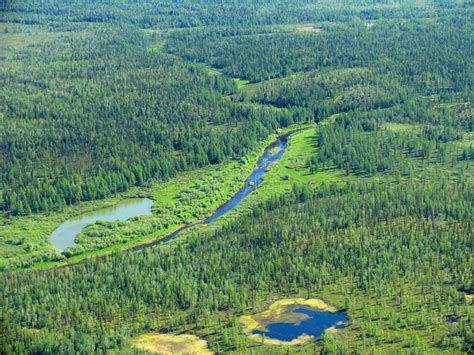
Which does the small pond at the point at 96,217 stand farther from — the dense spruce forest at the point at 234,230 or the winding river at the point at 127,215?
the dense spruce forest at the point at 234,230

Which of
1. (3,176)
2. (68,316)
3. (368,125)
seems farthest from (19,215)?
(368,125)

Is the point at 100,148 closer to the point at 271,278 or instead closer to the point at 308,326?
the point at 271,278

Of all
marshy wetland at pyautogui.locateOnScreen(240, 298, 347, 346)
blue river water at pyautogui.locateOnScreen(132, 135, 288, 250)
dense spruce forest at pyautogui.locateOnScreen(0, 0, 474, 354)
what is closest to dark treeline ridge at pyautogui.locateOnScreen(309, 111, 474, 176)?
dense spruce forest at pyautogui.locateOnScreen(0, 0, 474, 354)

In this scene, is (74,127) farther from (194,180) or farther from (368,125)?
(368,125)

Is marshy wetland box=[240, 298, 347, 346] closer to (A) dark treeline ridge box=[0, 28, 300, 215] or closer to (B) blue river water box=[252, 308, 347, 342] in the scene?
(B) blue river water box=[252, 308, 347, 342]

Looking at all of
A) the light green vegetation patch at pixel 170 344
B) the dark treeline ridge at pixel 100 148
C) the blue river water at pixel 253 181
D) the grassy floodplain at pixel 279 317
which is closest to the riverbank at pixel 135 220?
the blue river water at pixel 253 181
